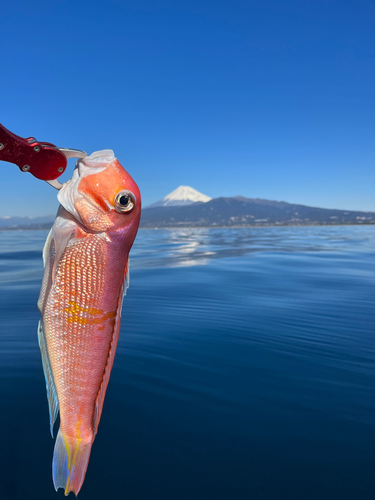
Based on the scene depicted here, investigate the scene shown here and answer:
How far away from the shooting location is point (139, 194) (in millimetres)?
1932

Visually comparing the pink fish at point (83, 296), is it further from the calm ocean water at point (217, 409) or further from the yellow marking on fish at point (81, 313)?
the calm ocean water at point (217, 409)

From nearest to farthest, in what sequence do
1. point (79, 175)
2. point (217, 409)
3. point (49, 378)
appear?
point (79, 175), point (49, 378), point (217, 409)

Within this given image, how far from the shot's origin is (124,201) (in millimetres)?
1873

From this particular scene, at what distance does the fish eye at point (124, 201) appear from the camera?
6.11ft

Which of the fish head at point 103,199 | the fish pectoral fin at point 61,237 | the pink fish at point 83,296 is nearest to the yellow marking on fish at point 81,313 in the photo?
the pink fish at point 83,296

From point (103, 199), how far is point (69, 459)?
1571mm

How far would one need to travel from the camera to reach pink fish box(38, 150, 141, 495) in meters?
1.82

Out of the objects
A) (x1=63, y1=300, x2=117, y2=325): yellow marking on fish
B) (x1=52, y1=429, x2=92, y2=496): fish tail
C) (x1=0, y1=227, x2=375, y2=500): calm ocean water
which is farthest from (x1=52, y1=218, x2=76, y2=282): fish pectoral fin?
A: (x1=0, y1=227, x2=375, y2=500): calm ocean water

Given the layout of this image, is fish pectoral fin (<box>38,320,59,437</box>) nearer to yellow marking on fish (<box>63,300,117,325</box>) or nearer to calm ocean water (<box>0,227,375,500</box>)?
yellow marking on fish (<box>63,300,117,325</box>)

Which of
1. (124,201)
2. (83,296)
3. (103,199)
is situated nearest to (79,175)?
(103,199)

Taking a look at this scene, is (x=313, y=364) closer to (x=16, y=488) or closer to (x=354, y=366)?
(x=354, y=366)

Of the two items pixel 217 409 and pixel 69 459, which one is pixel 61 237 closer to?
pixel 69 459

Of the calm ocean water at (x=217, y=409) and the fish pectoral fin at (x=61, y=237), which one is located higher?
the fish pectoral fin at (x=61, y=237)

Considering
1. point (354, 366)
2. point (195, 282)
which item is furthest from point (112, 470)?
point (195, 282)
